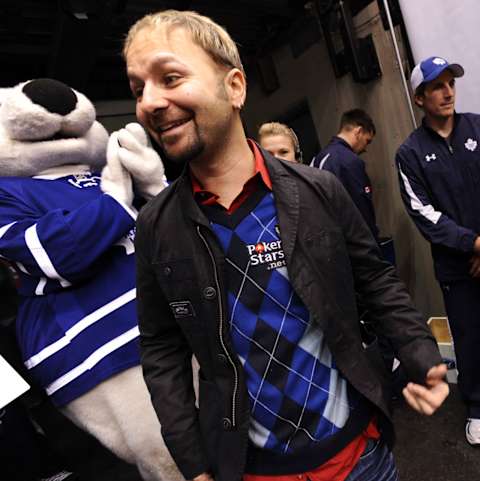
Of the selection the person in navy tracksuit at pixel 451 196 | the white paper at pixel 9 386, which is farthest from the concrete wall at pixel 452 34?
the white paper at pixel 9 386

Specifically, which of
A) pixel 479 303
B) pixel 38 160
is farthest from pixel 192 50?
pixel 479 303

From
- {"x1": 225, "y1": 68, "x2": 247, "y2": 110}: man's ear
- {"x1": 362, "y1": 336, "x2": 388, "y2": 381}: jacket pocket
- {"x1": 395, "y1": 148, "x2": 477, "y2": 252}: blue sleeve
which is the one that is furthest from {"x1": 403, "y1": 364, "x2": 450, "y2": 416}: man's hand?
{"x1": 395, "y1": 148, "x2": 477, "y2": 252}: blue sleeve

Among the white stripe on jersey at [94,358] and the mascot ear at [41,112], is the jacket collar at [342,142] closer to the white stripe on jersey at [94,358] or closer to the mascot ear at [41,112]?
the mascot ear at [41,112]

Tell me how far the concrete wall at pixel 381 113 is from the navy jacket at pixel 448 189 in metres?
1.49

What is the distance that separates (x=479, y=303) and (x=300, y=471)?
5.86ft

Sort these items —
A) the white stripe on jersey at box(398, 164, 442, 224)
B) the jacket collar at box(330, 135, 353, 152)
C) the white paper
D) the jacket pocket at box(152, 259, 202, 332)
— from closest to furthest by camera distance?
1. the jacket pocket at box(152, 259, 202, 332)
2. the white paper
3. the white stripe on jersey at box(398, 164, 442, 224)
4. the jacket collar at box(330, 135, 353, 152)

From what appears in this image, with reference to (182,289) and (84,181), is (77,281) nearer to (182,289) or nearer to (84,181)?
(84,181)

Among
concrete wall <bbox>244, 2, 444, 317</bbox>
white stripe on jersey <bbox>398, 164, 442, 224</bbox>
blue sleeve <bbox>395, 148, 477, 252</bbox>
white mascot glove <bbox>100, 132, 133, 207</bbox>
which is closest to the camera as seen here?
white mascot glove <bbox>100, 132, 133, 207</bbox>

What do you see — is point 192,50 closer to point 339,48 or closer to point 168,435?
point 168,435

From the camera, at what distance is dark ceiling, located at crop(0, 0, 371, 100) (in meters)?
3.25

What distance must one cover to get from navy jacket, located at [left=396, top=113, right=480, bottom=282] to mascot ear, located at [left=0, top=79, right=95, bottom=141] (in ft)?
5.96

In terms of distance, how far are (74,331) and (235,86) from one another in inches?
39.3

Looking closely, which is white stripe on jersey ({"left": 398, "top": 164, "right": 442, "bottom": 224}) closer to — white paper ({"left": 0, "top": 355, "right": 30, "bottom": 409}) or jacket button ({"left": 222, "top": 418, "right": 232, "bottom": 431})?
jacket button ({"left": 222, "top": 418, "right": 232, "bottom": 431})

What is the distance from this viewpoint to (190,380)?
1170 mm
